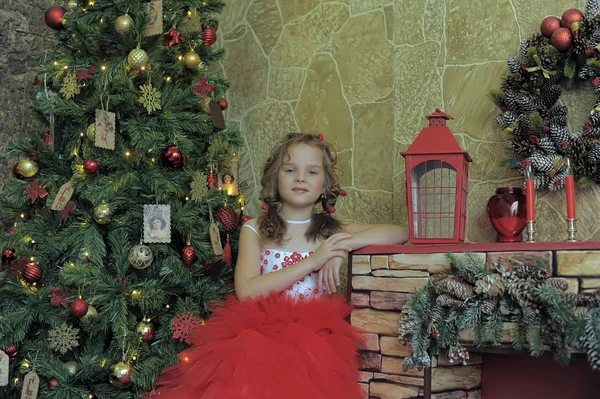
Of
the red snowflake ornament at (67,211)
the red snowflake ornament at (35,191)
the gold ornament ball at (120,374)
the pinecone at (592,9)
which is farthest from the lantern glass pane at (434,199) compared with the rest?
the red snowflake ornament at (35,191)

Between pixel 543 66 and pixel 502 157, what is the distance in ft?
1.12

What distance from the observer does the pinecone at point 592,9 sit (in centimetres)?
235

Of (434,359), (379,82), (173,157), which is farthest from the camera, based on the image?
(379,82)

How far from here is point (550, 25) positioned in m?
2.41

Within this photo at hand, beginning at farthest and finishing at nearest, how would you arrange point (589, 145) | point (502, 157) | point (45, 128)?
1. point (45, 128)
2. point (502, 157)
3. point (589, 145)

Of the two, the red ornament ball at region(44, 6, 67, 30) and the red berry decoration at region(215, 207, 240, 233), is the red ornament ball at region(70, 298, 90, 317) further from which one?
the red ornament ball at region(44, 6, 67, 30)

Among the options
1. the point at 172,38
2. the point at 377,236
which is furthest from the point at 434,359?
the point at 172,38

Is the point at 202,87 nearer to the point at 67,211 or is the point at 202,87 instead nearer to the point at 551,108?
the point at 67,211

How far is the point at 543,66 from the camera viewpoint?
2410mm

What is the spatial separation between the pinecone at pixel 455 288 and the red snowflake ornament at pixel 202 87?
1183 millimetres

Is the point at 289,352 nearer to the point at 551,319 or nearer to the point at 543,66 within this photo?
the point at 551,319

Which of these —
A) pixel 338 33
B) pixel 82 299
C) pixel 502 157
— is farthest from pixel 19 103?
pixel 502 157

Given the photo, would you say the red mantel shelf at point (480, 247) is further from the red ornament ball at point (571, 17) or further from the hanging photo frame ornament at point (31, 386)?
the hanging photo frame ornament at point (31, 386)

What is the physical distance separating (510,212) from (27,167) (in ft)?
5.54
